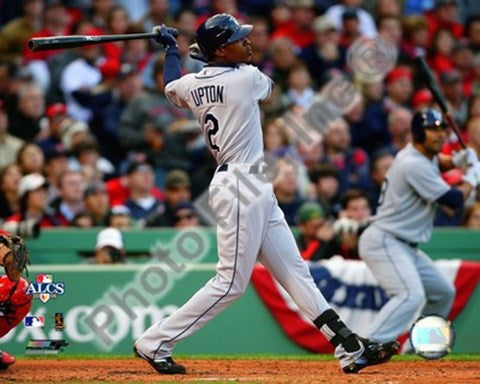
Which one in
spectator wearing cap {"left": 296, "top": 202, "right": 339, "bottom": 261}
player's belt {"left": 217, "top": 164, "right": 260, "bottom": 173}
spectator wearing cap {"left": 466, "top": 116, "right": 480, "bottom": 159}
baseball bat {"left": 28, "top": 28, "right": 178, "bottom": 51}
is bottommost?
spectator wearing cap {"left": 296, "top": 202, "right": 339, "bottom": 261}

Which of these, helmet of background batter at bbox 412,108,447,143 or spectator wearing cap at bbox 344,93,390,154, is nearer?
helmet of background batter at bbox 412,108,447,143

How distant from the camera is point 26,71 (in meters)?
14.4

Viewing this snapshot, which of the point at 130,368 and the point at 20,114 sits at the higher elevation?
the point at 20,114

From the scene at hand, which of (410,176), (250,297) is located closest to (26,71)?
(250,297)

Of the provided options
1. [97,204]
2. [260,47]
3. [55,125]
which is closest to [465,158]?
[97,204]

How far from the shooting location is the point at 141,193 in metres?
13.1

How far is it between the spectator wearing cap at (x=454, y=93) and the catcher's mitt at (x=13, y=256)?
8564 mm

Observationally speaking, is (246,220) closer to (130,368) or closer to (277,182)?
(130,368)

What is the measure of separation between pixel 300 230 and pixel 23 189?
9.08 ft

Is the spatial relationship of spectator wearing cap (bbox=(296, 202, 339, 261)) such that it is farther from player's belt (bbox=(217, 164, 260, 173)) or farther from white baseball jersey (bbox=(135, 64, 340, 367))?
player's belt (bbox=(217, 164, 260, 173))

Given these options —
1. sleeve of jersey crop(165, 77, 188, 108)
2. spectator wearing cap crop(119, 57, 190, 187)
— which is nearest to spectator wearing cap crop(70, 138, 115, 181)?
spectator wearing cap crop(119, 57, 190, 187)

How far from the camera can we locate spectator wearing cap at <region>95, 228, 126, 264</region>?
37.3ft

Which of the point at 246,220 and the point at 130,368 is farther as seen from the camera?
the point at 130,368

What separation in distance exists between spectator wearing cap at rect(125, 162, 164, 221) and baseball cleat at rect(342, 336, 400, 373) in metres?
5.38
